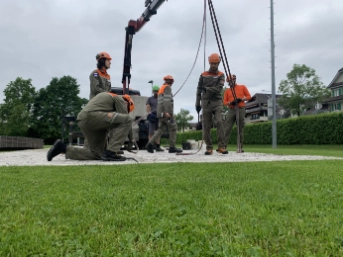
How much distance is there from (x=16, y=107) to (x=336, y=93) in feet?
145

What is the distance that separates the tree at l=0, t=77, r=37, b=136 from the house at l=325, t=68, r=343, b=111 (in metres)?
41.0

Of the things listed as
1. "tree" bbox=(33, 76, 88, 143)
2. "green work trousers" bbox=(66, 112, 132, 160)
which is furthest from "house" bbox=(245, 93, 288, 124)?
"green work trousers" bbox=(66, 112, 132, 160)

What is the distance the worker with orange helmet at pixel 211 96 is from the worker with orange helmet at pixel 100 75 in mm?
2371

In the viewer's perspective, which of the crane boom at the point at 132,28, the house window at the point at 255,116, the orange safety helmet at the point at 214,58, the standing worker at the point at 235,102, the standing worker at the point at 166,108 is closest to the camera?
the orange safety helmet at the point at 214,58

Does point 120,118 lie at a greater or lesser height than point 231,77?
lesser

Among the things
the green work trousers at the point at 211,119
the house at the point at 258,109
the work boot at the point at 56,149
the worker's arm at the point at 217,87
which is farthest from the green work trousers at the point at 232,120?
the house at the point at 258,109

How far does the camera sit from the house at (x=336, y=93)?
49.1 metres

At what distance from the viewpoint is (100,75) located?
6309 millimetres

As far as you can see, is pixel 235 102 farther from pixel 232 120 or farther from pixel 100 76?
pixel 100 76

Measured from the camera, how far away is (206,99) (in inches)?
309

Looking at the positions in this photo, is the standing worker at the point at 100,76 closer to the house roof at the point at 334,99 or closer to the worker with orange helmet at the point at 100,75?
the worker with orange helmet at the point at 100,75

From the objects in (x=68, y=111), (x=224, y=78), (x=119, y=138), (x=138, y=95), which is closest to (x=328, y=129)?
(x=138, y=95)

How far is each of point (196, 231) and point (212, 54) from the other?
21.4ft

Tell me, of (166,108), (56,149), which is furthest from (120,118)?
(166,108)
